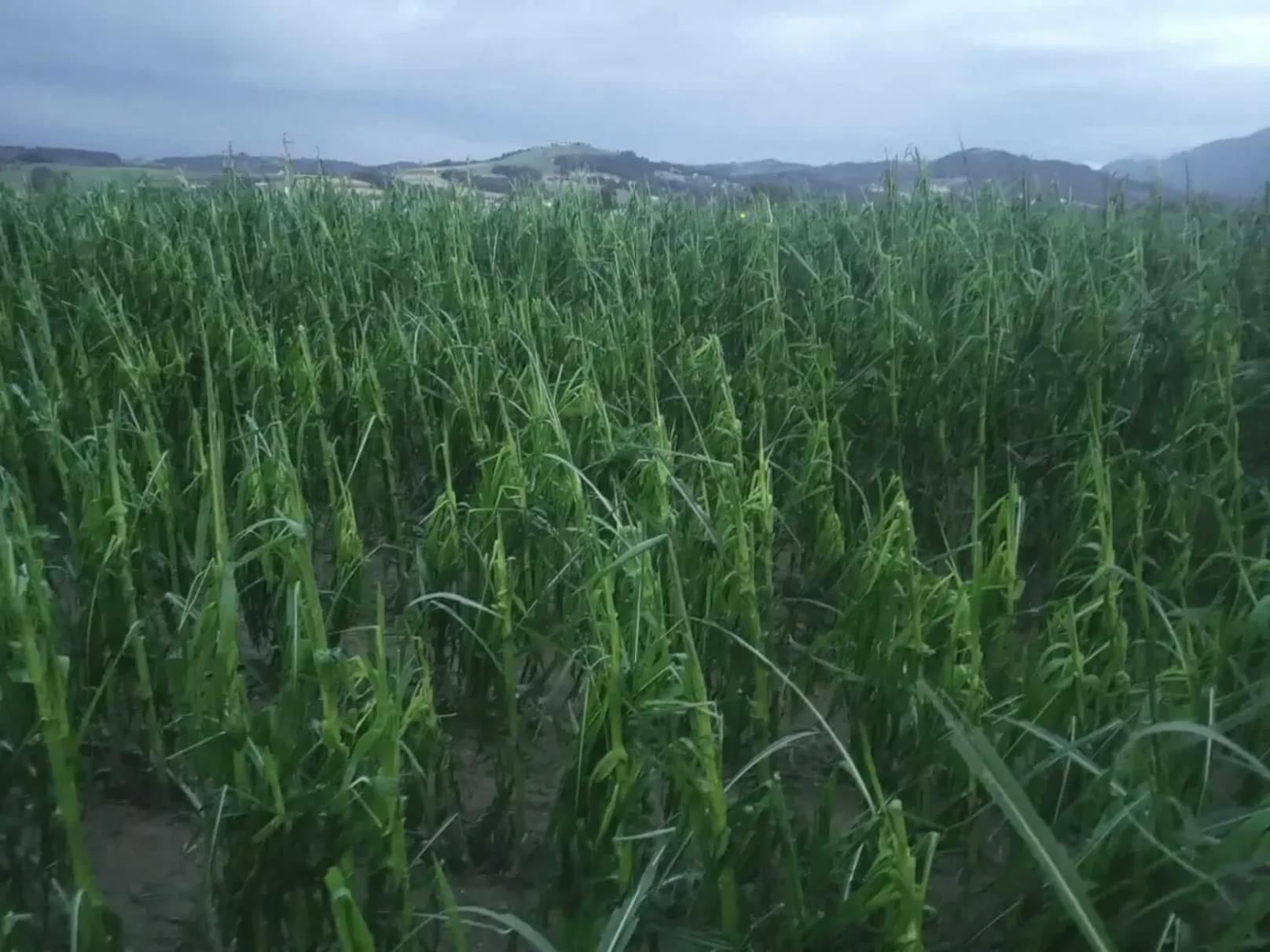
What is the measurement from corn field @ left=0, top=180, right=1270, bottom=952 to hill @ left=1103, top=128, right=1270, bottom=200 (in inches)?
33.2

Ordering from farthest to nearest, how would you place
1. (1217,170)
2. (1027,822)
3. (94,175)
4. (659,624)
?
(94,175) → (1217,170) → (659,624) → (1027,822)

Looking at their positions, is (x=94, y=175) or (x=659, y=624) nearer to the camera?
(x=659, y=624)

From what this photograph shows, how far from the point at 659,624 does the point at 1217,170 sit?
10.2 feet

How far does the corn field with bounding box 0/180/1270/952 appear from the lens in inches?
35.0

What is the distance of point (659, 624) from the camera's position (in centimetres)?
102

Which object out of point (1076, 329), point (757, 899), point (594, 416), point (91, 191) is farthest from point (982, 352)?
point (91, 191)

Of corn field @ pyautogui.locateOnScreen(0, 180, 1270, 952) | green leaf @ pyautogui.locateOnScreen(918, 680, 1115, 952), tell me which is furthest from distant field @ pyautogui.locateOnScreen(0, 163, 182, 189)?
green leaf @ pyautogui.locateOnScreen(918, 680, 1115, 952)

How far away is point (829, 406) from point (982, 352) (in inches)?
11.7

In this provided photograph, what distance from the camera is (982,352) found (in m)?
2.00

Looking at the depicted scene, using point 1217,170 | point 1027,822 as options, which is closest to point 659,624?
point 1027,822

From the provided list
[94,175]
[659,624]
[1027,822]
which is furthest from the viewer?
[94,175]

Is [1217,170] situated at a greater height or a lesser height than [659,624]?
greater

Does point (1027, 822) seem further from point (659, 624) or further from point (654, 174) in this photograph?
point (654, 174)

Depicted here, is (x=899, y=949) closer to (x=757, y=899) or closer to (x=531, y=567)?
(x=757, y=899)
